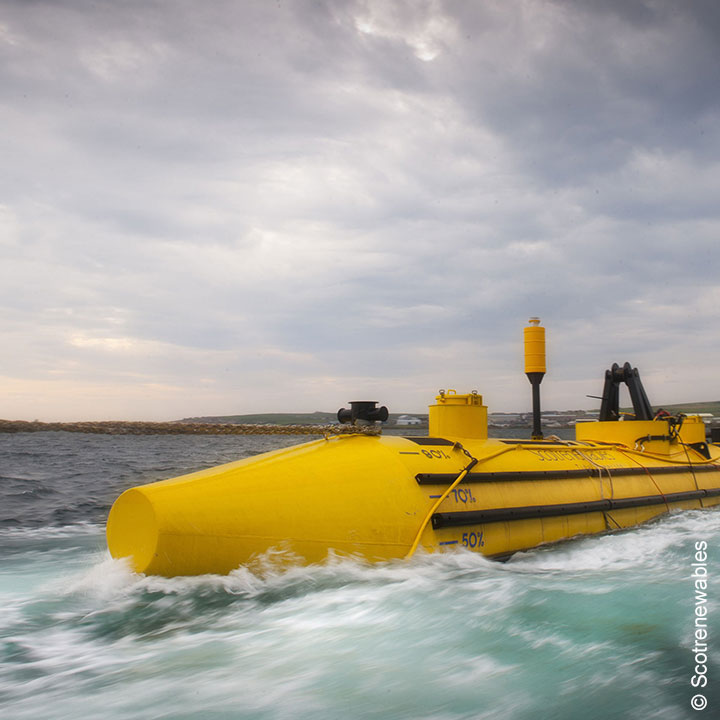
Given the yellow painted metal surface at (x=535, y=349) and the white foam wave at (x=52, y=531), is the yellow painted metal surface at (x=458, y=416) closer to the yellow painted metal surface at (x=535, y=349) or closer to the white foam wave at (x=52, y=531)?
the yellow painted metal surface at (x=535, y=349)

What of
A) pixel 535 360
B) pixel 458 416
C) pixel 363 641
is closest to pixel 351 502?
pixel 363 641

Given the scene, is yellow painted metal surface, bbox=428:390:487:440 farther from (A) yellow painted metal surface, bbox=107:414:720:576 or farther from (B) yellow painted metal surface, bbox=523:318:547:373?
(B) yellow painted metal surface, bbox=523:318:547:373

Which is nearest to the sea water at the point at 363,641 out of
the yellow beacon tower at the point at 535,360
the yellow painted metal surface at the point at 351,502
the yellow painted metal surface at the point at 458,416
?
the yellow painted metal surface at the point at 351,502

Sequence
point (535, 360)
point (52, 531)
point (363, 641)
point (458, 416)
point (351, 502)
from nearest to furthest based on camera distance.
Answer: point (363, 641)
point (351, 502)
point (458, 416)
point (52, 531)
point (535, 360)

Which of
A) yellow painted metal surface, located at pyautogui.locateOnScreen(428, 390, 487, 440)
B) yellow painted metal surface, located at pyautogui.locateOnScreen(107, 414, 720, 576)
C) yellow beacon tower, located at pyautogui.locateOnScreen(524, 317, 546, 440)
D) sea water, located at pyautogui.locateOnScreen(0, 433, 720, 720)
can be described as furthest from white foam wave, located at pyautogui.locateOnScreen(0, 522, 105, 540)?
yellow beacon tower, located at pyautogui.locateOnScreen(524, 317, 546, 440)

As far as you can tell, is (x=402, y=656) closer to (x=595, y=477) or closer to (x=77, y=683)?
(x=77, y=683)

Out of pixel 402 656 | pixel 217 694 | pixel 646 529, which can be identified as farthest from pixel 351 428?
pixel 646 529

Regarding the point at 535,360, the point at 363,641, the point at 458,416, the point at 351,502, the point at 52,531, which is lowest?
the point at 52,531

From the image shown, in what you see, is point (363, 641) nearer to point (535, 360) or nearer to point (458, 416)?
point (458, 416)

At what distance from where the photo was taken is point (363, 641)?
4.40 m

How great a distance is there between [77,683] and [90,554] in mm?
4032

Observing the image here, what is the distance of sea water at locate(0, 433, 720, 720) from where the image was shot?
3570 millimetres

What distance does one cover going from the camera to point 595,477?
28.3 ft

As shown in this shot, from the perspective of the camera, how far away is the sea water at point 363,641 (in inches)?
141
